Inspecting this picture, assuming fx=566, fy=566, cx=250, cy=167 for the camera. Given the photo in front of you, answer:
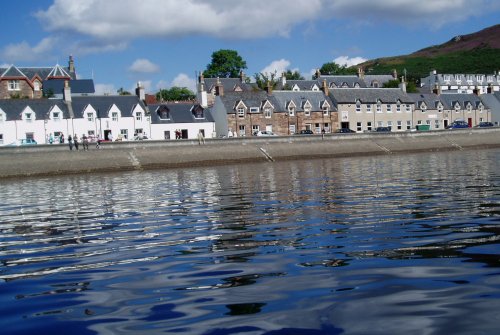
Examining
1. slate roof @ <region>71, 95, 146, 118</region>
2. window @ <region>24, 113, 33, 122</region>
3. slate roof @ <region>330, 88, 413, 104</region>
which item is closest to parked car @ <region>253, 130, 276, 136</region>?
slate roof @ <region>330, 88, 413, 104</region>

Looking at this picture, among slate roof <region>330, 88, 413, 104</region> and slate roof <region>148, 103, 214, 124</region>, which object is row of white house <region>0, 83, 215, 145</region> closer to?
slate roof <region>148, 103, 214, 124</region>

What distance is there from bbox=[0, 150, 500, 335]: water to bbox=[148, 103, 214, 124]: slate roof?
72846 mm

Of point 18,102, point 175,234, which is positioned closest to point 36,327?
point 175,234

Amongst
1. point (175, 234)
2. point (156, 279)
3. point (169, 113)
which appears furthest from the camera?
point (169, 113)

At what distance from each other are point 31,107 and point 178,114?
890 inches

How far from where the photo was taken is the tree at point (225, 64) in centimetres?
15538

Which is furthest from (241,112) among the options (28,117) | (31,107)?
(28,117)

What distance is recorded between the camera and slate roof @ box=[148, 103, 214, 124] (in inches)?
3612

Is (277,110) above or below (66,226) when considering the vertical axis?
above

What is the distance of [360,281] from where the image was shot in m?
8.87

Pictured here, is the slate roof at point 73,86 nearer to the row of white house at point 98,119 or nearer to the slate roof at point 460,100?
the row of white house at point 98,119

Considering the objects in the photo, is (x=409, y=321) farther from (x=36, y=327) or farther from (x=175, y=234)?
(x=175, y=234)

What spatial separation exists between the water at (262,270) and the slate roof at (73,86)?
311ft

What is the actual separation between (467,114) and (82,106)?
7747 centimetres
